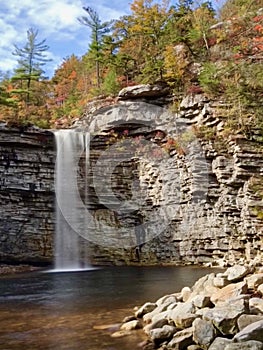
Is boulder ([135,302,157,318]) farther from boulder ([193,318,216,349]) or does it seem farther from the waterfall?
the waterfall

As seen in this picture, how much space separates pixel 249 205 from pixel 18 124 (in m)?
13.1

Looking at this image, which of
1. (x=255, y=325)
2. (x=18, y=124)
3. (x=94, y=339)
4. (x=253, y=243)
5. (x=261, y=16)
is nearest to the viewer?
(x=255, y=325)

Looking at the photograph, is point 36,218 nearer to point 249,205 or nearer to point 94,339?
point 249,205

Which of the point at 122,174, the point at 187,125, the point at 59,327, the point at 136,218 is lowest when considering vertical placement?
the point at 59,327

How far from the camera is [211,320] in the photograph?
6672mm

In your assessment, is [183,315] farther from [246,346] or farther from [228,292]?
[246,346]

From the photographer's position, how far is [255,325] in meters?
6.11

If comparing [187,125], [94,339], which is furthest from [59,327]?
[187,125]

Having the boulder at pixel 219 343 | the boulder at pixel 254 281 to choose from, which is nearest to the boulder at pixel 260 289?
the boulder at pixel 254 281

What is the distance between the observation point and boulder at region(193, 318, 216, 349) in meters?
6.30

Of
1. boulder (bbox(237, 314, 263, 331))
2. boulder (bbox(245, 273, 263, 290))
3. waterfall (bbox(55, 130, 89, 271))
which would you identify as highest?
waterfall (bbox(55, 130, 89, 271))

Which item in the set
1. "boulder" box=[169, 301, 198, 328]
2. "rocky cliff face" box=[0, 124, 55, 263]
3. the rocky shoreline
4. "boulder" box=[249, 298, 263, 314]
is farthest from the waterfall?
"boulder" box=[249, 298, 263, 314]

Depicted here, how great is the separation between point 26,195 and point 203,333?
17514 mm

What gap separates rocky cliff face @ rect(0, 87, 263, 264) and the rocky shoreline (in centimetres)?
1084
